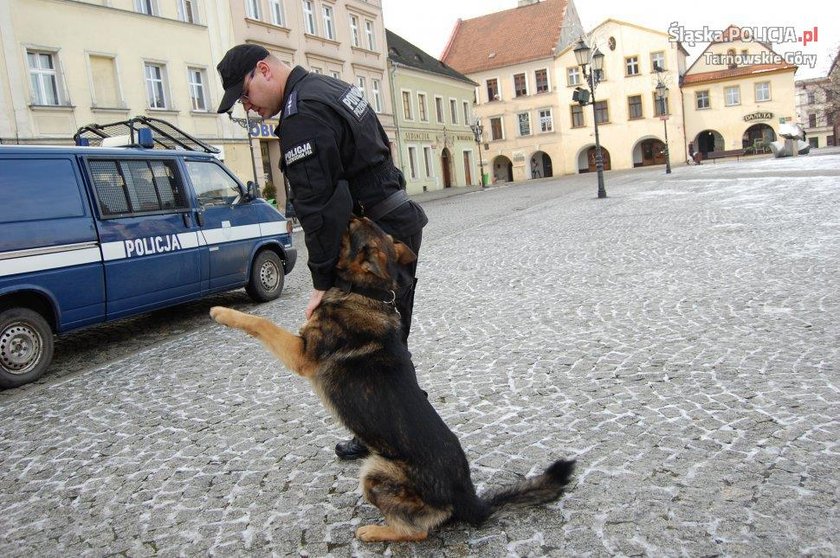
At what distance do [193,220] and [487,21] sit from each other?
68.6m

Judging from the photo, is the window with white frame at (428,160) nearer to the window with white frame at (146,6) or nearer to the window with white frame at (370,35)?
the window with white frame at (370,35)

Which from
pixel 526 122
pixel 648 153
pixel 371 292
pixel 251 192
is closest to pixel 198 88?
pixel 251 192

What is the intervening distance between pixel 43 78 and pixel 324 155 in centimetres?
2282

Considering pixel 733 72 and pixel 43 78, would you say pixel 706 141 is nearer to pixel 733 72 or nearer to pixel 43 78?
pixel 733 72

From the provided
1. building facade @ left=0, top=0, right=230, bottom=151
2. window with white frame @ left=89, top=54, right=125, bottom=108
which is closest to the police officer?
building facade @ left=0, top=0, right=230, bottom=151

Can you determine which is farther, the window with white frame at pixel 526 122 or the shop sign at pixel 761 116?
the window with white frame at pixel 526 122

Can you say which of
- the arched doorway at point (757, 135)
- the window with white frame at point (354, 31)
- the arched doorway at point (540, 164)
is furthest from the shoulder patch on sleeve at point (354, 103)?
the arched doorway at point (540, 164)

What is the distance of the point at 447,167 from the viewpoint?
Result: 5022 centimetres

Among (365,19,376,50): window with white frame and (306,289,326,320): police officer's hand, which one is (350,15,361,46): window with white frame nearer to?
(365,19,376,50): window with white frame

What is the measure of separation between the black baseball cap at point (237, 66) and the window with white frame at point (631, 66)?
65098mm

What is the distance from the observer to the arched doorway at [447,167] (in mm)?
49438

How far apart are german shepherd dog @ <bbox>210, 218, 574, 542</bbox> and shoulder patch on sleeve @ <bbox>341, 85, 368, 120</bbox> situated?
50cm

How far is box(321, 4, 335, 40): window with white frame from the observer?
35.6 meters

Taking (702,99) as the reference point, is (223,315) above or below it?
below
